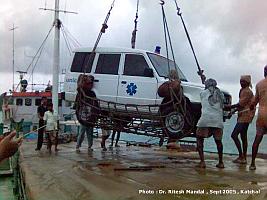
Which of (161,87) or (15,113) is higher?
(161,87)

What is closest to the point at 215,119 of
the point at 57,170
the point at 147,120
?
the point at 147,120

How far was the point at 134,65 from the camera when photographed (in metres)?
10.5

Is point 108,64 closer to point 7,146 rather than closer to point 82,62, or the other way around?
point 82,62

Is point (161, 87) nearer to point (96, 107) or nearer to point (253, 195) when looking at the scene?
point (96, 107)

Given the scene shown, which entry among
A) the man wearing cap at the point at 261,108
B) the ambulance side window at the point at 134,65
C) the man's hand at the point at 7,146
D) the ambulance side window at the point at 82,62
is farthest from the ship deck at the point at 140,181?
the ambulance side window at the point at 82,62

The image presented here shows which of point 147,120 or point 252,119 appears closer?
point 252,119

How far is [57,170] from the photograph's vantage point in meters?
8.18

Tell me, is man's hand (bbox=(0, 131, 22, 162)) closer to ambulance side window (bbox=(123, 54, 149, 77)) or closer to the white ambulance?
the white ambulance

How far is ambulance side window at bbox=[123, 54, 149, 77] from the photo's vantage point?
10359 millimetres

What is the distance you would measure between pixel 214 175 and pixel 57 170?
2.96m

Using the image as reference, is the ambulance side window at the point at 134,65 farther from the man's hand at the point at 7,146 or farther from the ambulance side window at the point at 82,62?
the man's hand at the point at 7,146

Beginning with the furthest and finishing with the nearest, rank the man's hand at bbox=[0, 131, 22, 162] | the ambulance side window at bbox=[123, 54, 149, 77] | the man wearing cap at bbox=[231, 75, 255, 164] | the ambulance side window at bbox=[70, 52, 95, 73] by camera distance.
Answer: the ambulance side window at bbox=[70, 52, 95, 73] → the ambulance side window at bbox=[123, 54, 149, 77] → the man wearing cap at bbox=[231, 75, 255, 164] → the man's hand at bbox=[0, 131, 22, 162]

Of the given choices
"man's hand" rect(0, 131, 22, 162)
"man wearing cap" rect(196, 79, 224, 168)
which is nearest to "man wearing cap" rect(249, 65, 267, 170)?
"man wearing cap" rect(196, 79, 224, 168)

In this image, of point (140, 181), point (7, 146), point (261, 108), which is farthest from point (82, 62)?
point (7, 146)
